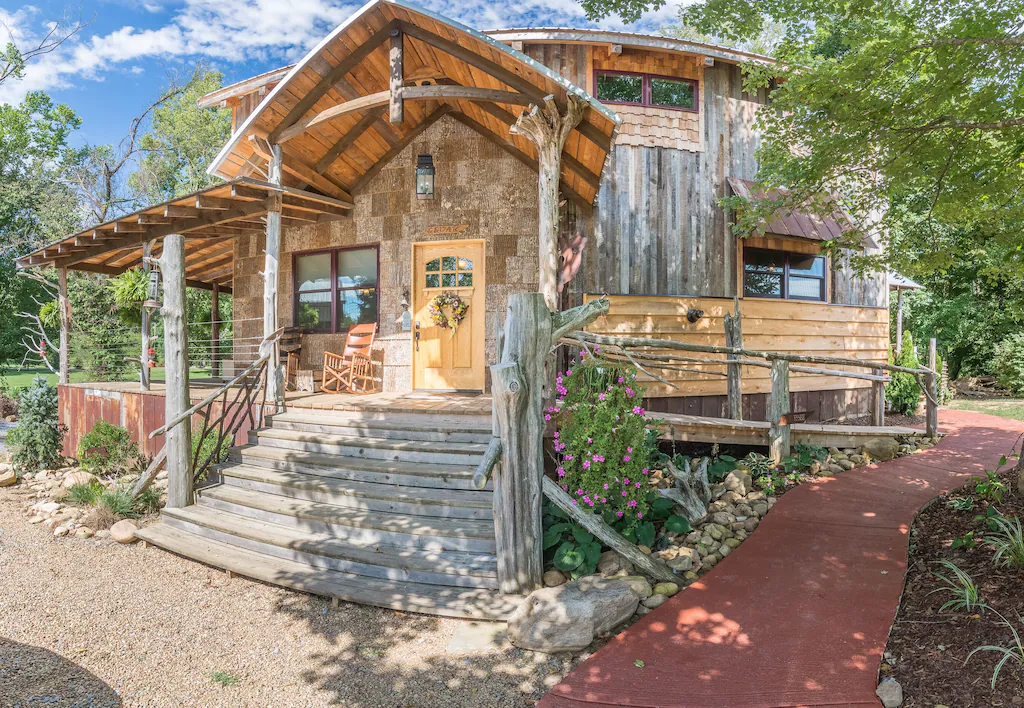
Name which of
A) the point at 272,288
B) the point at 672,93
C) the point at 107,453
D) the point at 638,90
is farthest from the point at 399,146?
the point at 107,453

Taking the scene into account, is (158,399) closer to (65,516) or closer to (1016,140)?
(65,516)

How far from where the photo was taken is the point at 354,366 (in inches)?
334

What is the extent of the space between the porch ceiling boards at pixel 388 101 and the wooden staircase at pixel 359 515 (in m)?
3.42

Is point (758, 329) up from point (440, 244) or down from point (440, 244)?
down

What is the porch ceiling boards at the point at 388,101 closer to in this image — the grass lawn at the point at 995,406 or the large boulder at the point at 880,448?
the large boulder at the point at 880,448

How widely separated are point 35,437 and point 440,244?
7.21 m

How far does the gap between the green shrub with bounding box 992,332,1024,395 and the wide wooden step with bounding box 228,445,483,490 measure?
16.2 metres

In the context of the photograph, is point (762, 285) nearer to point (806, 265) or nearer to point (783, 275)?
point (783, 275)

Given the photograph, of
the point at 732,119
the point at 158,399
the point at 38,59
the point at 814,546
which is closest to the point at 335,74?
the point at 158,399

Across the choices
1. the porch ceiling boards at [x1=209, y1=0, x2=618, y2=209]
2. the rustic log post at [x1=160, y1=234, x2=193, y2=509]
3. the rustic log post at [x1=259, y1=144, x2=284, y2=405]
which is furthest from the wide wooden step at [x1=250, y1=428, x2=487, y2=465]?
the porch ceiling boards at [x1=209, y1=0, x2=618, y2=209]

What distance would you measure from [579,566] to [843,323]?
7.82 metres

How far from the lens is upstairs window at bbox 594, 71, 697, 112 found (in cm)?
842

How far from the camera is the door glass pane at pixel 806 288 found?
30.5ft

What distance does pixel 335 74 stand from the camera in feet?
22.5
